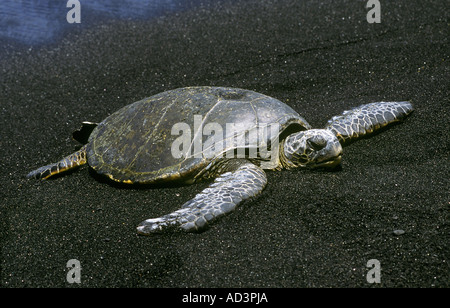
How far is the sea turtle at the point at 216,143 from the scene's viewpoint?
292 centimetres

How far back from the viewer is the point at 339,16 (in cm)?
565

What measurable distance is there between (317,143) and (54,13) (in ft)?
20.5

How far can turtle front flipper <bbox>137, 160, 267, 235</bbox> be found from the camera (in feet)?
7.95

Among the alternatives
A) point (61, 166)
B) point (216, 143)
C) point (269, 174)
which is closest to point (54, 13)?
point (61, 166)

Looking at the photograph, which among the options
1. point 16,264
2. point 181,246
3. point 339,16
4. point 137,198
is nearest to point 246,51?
point 339,16

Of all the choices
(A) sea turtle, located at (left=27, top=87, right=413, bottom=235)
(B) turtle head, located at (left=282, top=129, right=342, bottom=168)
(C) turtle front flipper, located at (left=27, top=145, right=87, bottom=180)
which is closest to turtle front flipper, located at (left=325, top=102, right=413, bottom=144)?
(A) sea turtle, located at (left=27, top=87, right=413, bottom=235)

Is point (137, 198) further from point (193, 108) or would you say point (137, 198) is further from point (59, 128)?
point (59, 128)

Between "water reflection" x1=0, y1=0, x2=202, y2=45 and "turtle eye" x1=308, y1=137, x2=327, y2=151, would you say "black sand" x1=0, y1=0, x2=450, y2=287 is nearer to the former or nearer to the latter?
"turtle eye" x1=308, y1=137, x2=327, y2=151

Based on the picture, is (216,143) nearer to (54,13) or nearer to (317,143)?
(317,143)

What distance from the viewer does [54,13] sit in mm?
7082

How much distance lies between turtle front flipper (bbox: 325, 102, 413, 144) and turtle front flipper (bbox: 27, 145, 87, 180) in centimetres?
232

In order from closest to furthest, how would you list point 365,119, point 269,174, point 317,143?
point 317,143
point 269,174
point 365,119

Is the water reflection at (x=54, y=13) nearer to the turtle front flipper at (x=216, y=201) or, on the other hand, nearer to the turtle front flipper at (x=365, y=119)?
the turtle front flipper at (x=365, y=119)

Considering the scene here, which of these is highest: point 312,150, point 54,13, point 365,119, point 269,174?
point 54,13
